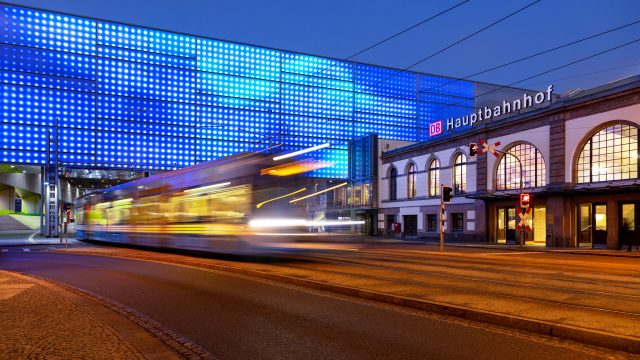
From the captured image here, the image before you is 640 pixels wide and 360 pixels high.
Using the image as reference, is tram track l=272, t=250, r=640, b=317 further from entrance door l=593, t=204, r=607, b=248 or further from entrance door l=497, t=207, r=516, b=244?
entrance door l=497, t=207, r=516, b=244

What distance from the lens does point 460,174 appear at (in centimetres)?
4397

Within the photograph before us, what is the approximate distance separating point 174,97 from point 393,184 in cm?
2826

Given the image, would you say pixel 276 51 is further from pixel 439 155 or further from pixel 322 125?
pixel 439 155

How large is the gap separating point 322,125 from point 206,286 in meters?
56.0

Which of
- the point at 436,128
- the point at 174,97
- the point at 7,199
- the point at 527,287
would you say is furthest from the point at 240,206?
the point at 7,199

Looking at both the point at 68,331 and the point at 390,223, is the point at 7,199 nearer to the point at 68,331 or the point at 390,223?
the point at 390,223

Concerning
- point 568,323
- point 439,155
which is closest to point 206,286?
point 568,323

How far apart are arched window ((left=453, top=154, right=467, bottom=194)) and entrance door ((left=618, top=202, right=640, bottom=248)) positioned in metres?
14.2

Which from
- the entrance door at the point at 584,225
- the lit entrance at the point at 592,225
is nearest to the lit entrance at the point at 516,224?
the entrance door at the point at 584,225

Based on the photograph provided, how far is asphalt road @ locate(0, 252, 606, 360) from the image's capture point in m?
6.25

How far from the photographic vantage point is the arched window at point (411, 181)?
50062 mm

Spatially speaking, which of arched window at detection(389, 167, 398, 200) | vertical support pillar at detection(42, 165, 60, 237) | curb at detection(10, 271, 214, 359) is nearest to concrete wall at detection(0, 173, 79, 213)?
vertical support pillar at detection(42, 165, 60, 237)

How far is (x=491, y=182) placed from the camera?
1587 inches

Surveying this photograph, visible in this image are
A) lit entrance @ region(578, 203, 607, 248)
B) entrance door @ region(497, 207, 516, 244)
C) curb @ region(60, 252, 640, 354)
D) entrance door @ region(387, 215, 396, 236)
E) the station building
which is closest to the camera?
curb @ region(60, 252, 640, 354)
